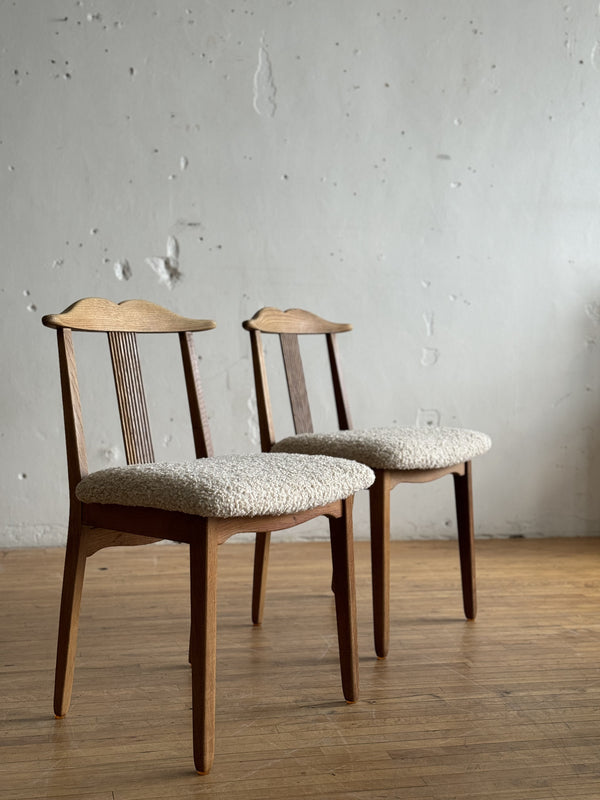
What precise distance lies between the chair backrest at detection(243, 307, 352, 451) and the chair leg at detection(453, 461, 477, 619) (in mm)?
361

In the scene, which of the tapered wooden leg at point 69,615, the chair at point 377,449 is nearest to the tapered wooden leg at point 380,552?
the chair at point 377,449

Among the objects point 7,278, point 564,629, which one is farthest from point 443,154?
point 564,629

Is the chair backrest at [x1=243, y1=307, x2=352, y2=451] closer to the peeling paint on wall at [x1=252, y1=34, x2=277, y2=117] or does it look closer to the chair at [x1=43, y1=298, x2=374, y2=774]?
the chair at [x1=43, y1=298, x2=374, y2=774]

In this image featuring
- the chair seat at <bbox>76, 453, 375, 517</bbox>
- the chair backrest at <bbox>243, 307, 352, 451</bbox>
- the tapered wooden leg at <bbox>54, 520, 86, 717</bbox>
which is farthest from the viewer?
the chair backrest at <bbox>243, 307, 352, 451</bbox>

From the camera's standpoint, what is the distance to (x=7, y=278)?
112 inches

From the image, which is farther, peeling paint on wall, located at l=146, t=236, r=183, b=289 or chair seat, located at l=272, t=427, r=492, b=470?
peeling paint on wall, located at l=146, t=236, r=183, b=289

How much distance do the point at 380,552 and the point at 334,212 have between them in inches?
64.2

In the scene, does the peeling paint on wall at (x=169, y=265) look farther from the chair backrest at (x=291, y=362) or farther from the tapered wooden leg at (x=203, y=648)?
the tapered wooden leg at (x=203, y=648)

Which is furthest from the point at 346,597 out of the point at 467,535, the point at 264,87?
the point at 264,87

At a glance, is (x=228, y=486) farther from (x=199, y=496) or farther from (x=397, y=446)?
(x=397, y=446)

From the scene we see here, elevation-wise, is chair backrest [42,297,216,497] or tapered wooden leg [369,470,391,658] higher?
chair backrest [42,297,216,497]

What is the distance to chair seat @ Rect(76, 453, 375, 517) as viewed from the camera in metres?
1.23

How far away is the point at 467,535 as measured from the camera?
203cm

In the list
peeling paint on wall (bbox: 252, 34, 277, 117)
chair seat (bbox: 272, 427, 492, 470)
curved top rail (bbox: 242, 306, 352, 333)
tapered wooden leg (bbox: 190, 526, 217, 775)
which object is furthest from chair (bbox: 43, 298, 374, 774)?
peeling paint on wall (bbox: 252, 34, 277, 117)
